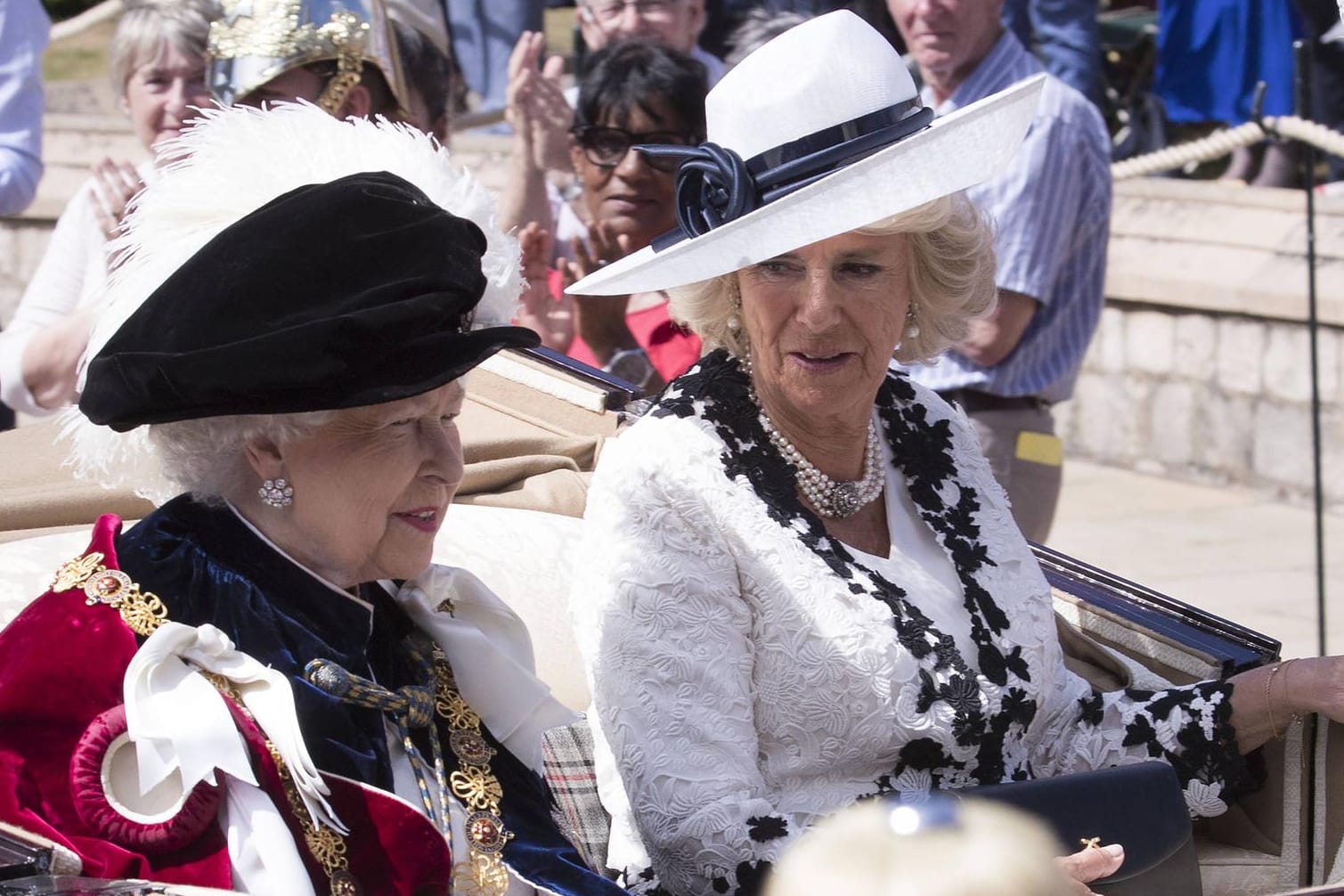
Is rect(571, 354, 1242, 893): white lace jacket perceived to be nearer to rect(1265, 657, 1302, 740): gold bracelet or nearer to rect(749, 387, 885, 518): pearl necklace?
rect(749, 387, 885, 518): pearl necklace

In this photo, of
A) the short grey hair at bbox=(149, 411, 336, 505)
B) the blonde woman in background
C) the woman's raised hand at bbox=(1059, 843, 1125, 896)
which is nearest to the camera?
the short grey hair at bbox=(149, 411, 336, 505)

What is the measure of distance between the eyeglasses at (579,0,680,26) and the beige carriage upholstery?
1977 mm

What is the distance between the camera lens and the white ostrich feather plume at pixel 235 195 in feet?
6.21

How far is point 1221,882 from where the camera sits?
2523 millimetres

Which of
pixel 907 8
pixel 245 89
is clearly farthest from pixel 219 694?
pixel 907 8

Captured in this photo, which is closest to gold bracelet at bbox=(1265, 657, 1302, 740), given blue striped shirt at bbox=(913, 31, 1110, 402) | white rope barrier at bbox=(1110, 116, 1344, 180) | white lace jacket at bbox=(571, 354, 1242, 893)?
white lace jacket at bbox=(571, 354, 1242, 893)

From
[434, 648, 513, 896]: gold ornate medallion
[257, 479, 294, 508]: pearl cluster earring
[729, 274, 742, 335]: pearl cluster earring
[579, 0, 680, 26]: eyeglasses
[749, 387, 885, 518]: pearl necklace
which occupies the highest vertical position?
[257, 479, 294, 508]: pearl cluster earring

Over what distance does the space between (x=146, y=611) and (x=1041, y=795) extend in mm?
1053

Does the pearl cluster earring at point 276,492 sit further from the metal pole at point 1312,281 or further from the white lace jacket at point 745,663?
the metal pole at point 1312,281

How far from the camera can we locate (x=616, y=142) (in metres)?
3.88

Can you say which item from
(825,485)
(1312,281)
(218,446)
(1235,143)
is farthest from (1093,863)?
(1235,143)

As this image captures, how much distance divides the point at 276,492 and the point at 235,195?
0.31m

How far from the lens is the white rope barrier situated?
5.44 m

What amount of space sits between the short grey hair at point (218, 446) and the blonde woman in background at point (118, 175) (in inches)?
72.2
